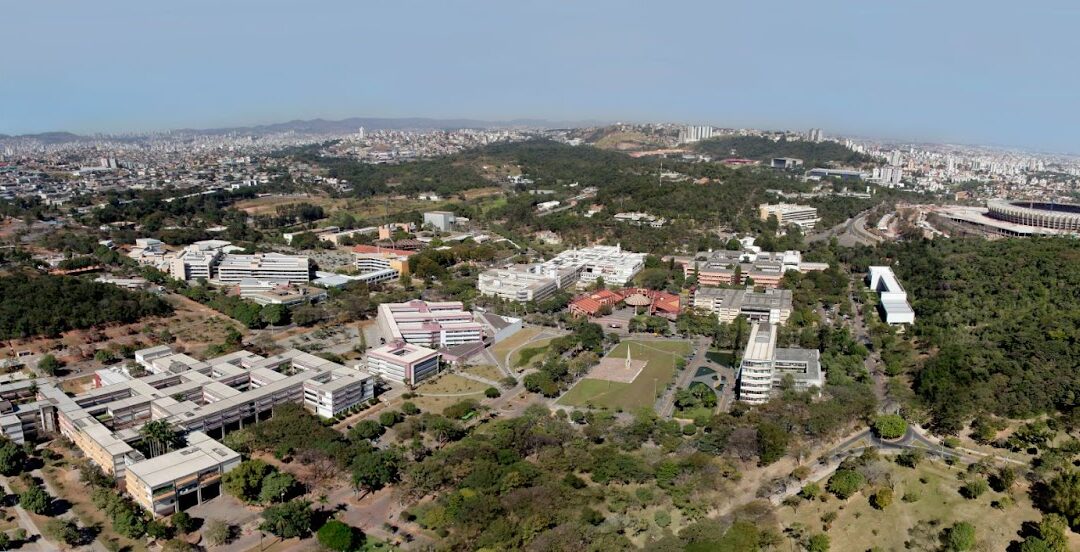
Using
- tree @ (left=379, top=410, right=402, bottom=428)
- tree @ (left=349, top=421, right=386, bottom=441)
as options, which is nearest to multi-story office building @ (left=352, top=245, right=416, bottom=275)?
tree @ (left=379, top=410, right=402, bottom=428)

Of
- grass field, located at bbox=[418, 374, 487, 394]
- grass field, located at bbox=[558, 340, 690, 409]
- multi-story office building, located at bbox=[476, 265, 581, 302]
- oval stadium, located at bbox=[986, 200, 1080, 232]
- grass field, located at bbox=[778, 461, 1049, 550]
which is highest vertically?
oval stadium, located at bbox=[986, 200, 1080, 232]

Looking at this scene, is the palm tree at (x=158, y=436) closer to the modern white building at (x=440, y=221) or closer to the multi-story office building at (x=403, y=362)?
the multi-story office building at (x=403, y=362)

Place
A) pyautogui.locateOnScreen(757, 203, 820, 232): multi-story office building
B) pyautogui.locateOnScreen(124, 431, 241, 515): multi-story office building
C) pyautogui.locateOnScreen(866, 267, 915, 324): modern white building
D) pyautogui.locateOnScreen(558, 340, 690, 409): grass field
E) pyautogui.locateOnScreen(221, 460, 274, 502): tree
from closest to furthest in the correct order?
1. pyautogui.locateOnScreen(124, 431, 241, 515): multi-story office building
2. pyautogui.locateOnScreen(221, 460, 274, 502): tree
3. pyautogui.locateOnScreen(558, 340, 690, 409): grass field
4. pyautogui.locateOnScreen(866, 267, 915, 324): modern white building
5. pyautogui.locateOnScreen(757, 203, 820, 232): multi-story office building

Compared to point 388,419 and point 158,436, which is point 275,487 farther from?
point 388,419

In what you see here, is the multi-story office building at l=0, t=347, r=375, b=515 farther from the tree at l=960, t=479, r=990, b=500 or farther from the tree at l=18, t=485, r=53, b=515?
the tree at l=960, t=479, r=990, b=500

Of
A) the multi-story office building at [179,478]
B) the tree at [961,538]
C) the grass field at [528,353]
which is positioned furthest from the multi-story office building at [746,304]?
the multi-story office building at [179,478]
